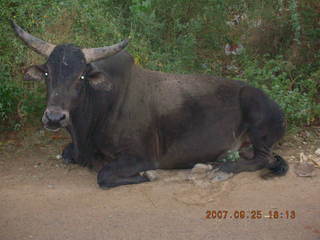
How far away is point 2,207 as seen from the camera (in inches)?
187

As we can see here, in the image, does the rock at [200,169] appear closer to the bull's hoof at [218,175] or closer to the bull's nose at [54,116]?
the bull's hoof at [218,175]

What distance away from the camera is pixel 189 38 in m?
7.59

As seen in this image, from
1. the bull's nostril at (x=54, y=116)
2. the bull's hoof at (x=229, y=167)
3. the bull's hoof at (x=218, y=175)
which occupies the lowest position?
the bull's hoof at (x=218, y=175)

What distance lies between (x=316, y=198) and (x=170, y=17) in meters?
4.10

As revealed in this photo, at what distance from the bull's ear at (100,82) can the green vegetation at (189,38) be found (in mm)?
1523

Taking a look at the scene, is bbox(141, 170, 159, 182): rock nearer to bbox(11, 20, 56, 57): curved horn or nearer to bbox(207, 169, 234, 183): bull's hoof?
bbox(207, 169, 234, 183): bull's hoof

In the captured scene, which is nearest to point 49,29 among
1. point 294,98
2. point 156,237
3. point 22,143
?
point 22,143

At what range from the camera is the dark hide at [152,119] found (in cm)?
516

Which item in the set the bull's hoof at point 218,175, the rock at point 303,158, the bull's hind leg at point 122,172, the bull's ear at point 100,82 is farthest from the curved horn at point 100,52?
the rock at point 303,158

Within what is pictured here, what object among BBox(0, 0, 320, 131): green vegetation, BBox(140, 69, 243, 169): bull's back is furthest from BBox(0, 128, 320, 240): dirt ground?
BBox(0, 0, 320, 131): green vegetation

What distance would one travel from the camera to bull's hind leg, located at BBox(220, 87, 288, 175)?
5672mm

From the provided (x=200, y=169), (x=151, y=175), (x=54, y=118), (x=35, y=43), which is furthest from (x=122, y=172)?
(x=35, y=43)

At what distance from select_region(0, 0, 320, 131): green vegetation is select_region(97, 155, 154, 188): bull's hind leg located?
1638 millimetres

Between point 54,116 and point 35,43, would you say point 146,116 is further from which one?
point 35,43
